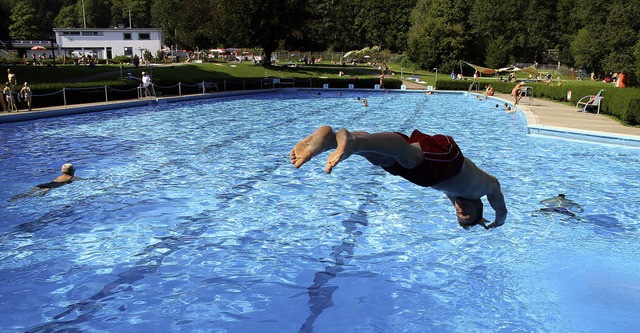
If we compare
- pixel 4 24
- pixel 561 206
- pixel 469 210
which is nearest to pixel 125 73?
pixel 561 206

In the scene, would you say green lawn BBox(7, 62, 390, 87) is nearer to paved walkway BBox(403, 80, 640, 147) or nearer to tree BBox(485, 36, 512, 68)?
paved walkway BBox(403, 80, 640, 147)

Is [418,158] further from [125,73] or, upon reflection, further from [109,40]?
[109,40]

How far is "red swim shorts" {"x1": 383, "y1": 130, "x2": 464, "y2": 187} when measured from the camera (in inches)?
153

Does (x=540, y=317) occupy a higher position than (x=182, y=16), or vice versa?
(x=182, y=16)

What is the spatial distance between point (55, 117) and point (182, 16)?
189 ft

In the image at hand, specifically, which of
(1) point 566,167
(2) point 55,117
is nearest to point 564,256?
(1) point 566,167

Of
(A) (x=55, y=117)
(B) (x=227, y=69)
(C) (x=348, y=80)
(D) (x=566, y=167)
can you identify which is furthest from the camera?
(B) (x=227, y=69)

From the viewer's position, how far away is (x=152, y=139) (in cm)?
1841

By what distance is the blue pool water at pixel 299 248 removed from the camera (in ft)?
21.6

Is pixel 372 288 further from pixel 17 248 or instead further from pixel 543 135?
pixel 543 135

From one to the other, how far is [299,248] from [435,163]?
16.9 feet

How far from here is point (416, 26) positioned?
267 feet

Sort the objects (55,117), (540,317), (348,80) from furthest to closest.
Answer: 1. (348,80)
2. (55,117)
3. (540,317)

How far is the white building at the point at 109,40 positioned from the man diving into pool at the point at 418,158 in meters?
73.1
